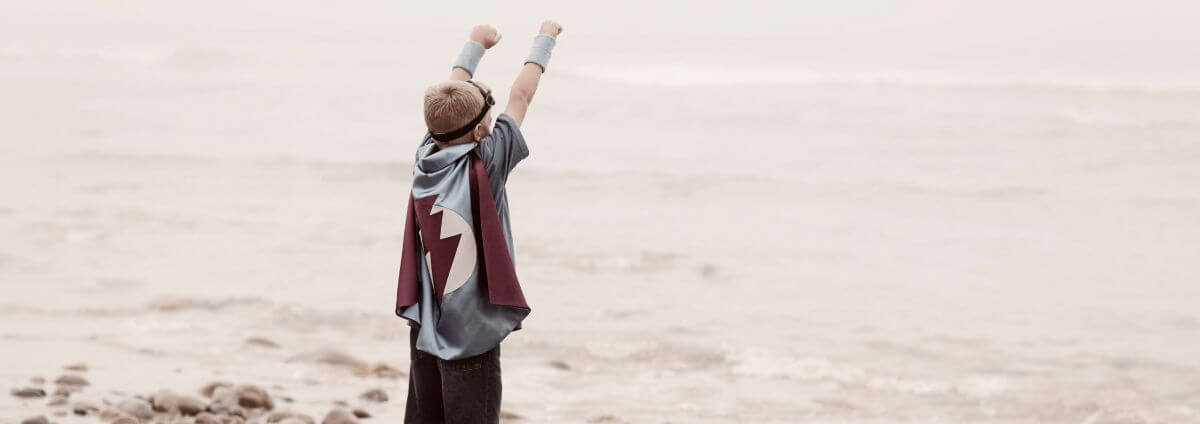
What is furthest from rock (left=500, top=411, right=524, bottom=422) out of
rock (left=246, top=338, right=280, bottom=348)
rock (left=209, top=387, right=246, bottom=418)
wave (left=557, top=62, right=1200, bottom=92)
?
wave (left=557, top=62, right=1200, bottom=92)

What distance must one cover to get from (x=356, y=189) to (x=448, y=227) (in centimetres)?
1362

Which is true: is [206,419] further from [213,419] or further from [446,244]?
[446,244]

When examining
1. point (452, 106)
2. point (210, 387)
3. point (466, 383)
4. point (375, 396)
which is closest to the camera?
point (452, 106)

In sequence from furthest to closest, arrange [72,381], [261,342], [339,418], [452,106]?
[261,342]
[72,381]
[339,418]
[452,106]

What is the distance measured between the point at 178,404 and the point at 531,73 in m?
2.50

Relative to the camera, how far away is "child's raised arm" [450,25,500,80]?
127 inches

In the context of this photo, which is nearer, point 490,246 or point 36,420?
point 490,246

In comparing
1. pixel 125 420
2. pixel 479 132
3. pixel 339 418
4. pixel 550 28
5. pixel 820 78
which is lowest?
pixel 339 418

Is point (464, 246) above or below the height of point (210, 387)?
above

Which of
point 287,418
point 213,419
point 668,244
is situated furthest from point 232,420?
point 668,244

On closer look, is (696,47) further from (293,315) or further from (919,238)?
(293,315)

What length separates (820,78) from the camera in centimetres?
3188

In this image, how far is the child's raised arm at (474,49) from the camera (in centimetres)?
324

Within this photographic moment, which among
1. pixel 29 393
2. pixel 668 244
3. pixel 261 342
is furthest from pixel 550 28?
pixel 668 244
